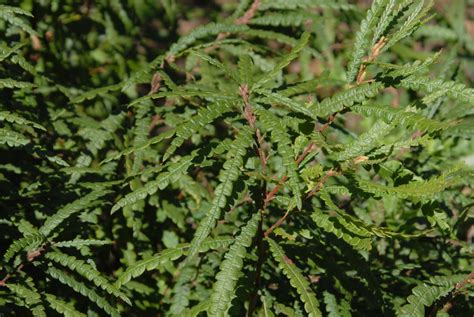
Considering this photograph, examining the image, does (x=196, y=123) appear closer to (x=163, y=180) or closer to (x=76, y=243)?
(x=163, y=180)

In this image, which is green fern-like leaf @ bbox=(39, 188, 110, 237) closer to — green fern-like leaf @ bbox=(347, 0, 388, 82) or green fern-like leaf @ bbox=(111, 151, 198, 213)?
green fern-like leaf @ bbox=(111, 151, 198, 213)

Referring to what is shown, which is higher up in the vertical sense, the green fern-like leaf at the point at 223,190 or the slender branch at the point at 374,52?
the slender branch at the point at 374,52

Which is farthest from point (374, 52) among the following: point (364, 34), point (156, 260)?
point (156, 260)

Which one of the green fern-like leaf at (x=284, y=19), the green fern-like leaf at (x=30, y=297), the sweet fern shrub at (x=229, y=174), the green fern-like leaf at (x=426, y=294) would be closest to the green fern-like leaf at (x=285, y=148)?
the sweet fern shrub at (x=229, y=174)

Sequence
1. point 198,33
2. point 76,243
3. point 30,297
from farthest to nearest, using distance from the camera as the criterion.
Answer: point 198,33 → point 76,243 → point 30,297

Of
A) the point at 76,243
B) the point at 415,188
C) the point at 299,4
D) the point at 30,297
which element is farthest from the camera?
the point at 299,4

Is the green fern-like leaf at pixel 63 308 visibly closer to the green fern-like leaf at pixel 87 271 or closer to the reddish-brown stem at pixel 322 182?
the green fern-like leaf at pixel 87 271

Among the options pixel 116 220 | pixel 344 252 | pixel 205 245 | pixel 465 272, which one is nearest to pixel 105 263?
pixel 116 220
